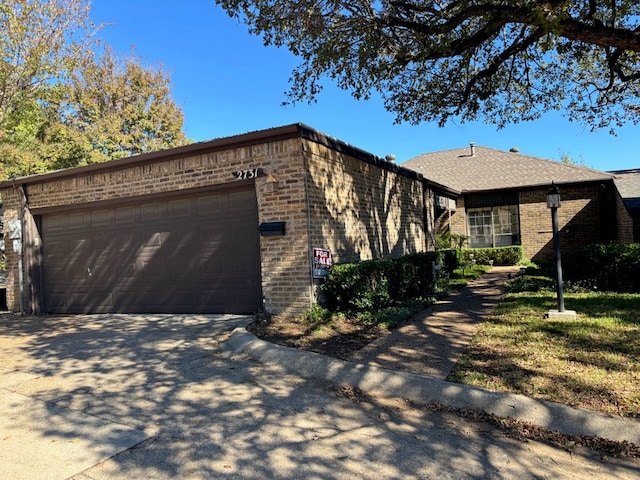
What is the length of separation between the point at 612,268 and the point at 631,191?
233 inches

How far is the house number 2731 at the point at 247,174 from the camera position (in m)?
7.83

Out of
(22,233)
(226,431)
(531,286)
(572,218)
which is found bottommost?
(226,431)

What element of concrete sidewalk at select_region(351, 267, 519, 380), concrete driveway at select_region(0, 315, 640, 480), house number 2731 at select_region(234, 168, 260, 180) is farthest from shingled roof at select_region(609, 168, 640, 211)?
concrete driveway at select_region(0, 315, 640, 480)

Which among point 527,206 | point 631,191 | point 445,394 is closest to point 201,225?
point 445,394

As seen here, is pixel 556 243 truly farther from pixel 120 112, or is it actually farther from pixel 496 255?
pixel 120 112

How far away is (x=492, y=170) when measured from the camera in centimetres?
2095

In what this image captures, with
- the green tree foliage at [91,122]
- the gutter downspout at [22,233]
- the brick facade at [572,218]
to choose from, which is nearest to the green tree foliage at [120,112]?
the green tree foliage at [91,122]

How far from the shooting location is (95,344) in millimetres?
6801

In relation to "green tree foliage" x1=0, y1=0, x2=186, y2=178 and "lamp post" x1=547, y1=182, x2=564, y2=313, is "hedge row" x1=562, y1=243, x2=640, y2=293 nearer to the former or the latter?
"lamp post" x1=547, y1=182, x2=564, y2=313

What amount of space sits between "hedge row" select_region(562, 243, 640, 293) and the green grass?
1789 mm

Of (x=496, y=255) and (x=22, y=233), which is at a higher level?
(x=22, y=233)

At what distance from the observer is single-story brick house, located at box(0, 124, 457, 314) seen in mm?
7652

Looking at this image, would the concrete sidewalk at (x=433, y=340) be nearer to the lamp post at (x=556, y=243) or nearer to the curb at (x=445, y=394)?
the curb at (x=445, y=394)

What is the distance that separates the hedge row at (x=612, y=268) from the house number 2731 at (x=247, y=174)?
7.72m
